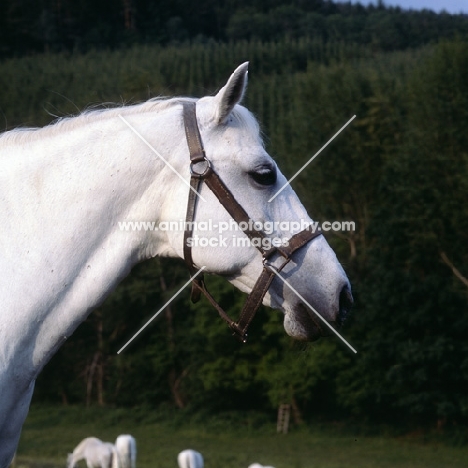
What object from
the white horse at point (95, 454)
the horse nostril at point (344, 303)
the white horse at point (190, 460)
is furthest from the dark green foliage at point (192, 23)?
the horse nostril at point (344, 303)

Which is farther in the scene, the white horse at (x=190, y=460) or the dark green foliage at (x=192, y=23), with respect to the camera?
the dark green foliage at (x=192, y=23)

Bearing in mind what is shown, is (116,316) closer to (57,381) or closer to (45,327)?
(57,381)

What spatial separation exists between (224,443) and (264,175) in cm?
2537

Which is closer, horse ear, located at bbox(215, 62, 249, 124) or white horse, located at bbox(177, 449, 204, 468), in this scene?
horse ear, located at bbox(215, 62, 249, 124)

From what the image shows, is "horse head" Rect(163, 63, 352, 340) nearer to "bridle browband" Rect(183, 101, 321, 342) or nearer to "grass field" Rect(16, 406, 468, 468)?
"bridle browband" Rect(183, 101, 321, 342)

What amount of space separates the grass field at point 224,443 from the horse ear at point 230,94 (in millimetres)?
15269

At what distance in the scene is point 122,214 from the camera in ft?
11.9

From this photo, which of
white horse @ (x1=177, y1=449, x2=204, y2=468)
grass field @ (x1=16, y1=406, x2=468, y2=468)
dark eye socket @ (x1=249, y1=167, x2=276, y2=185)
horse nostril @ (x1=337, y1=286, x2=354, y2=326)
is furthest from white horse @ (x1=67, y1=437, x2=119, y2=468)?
dark eye socket @ (x1=249, y1=167, x2=276, y2=185)

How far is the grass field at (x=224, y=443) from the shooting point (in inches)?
896

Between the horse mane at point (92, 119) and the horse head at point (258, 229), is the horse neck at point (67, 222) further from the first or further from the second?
the horse head at point (258, 229)

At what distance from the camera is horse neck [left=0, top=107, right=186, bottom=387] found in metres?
3.42

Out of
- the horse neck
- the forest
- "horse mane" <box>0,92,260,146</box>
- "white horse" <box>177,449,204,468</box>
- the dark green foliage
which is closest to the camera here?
the horse neck

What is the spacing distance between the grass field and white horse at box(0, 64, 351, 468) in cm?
1496

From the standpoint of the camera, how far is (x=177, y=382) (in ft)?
115
